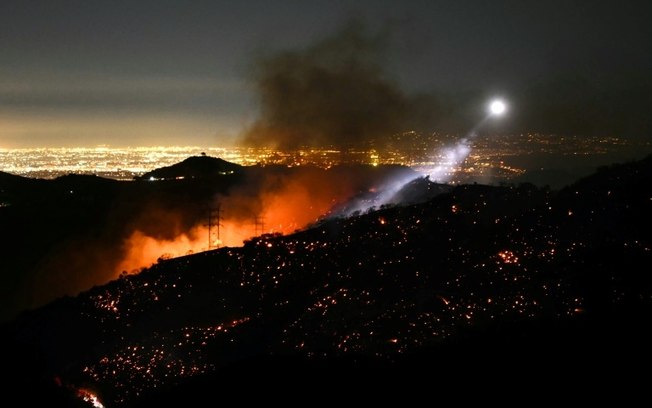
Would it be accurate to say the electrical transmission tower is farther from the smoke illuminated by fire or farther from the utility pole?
the utility pole

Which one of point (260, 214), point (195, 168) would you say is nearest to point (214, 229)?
point (260, 214)

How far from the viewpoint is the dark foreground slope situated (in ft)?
22.8

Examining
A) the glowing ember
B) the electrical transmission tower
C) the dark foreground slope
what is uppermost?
the dark foreground slope

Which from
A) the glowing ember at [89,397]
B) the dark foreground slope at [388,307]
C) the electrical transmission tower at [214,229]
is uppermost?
the dark foreground slope at [388,307]

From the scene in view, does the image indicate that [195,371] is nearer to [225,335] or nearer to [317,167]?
[225,335]

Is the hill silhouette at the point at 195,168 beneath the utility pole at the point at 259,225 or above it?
above

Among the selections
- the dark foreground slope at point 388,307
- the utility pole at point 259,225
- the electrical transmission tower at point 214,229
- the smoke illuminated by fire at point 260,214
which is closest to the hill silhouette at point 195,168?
the smoke illuminated by fire at point 260,214

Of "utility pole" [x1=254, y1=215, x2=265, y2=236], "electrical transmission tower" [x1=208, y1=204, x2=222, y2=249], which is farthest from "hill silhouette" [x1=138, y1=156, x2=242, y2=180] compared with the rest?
"utility pole" [x1=254, y1=215, x2=265, y2=236]

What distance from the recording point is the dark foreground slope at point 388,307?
22.8 ft

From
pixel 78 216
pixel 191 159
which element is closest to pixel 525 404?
pixel 78 216

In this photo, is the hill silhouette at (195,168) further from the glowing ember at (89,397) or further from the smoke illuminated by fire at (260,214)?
the glowing ember at (89,397)

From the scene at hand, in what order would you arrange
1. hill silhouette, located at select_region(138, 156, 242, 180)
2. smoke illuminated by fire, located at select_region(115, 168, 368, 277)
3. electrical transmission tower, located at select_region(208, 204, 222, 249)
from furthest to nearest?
1. hill silhouette, located at select_region(138, 156, 242, 180)
2. smoke illuminated by fire, located at select_region(115, 168, 368, 277)
3. electrical transmission tower, located at select_region(208, 204, 222, 249)

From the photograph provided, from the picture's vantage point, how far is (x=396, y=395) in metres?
6.61

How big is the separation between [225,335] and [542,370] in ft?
14.3
